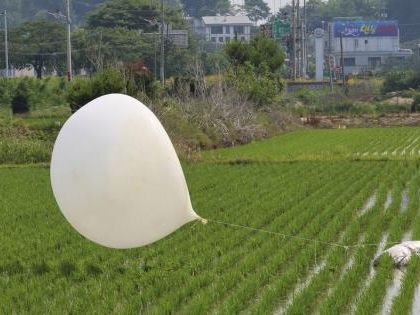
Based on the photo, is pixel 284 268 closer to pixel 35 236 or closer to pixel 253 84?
pixel 35 236

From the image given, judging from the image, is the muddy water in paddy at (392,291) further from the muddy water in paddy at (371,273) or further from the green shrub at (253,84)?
the green shrub at (253,84)

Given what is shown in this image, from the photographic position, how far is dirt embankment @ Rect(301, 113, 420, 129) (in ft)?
145

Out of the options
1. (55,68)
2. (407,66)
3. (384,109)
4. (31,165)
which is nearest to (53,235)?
(31,165)

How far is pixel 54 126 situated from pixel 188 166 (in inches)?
320

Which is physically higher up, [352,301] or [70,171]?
[70,171]

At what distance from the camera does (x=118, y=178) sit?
713cm

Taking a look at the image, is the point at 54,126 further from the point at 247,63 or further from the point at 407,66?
the point at 407,66

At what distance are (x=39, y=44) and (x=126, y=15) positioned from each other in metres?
11.5

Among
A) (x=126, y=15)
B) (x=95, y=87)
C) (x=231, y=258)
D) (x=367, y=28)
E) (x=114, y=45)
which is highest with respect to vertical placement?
(x=126, y=15)

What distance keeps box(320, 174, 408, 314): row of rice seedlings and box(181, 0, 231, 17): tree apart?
14038 centimetres

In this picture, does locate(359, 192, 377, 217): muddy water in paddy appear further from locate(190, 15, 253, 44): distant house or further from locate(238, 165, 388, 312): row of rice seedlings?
locate(190, 15, 253, 44): distant house

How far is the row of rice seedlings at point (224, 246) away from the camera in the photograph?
752 cm

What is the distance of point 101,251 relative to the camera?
376 inches

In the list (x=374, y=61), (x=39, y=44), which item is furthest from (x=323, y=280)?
(x=374, y=61)
